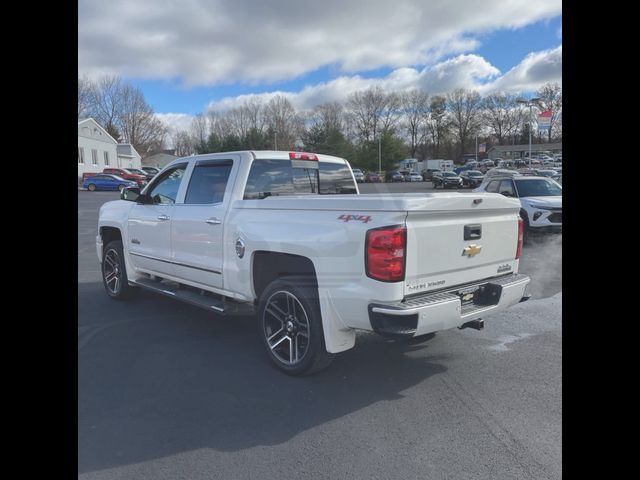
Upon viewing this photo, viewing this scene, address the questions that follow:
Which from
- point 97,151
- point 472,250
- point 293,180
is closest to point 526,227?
point 293,180

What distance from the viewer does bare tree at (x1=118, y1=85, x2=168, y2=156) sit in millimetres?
12438

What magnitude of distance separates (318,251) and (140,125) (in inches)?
571

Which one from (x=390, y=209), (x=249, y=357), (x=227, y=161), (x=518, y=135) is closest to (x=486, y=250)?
(x=390, y=209)

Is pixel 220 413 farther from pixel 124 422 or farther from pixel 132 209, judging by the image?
pixel 132 209

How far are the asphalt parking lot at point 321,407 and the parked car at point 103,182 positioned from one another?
106 ft

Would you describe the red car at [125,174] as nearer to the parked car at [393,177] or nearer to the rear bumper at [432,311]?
the parked car at [393,177]

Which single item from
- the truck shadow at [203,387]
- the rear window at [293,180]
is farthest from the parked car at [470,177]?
the truck shadow at [203,387]

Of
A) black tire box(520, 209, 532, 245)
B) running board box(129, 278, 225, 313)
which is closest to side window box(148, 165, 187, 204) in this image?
running board box(129, 278, 225, 313)

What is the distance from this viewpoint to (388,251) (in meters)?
3.20

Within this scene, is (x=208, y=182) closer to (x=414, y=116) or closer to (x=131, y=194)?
(x=131, y=194)

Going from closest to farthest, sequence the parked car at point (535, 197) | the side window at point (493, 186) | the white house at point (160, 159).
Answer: the parked car at point (535, 197) → the side window at point (493, 186) → the white house at point (160, 159)

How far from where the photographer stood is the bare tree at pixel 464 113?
9870 millimetres

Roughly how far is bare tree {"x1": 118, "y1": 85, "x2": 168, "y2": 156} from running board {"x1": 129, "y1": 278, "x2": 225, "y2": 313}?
6.66m
